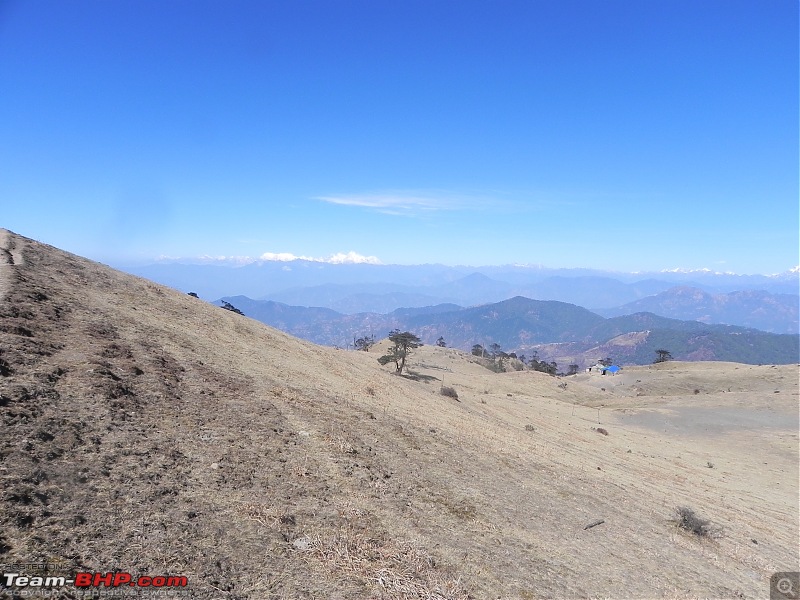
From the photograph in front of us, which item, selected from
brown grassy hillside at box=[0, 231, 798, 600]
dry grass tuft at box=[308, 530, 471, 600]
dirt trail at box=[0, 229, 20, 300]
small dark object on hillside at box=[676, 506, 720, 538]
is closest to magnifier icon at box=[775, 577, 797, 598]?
brown grassy hillside at box=[0, 231, 798, 600]

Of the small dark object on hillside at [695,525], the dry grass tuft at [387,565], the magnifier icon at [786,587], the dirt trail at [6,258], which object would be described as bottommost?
the magnifier icon at [786,587]

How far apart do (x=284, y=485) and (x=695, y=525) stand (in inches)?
516

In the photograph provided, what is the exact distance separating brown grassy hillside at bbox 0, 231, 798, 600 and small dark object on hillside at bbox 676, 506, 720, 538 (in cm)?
30

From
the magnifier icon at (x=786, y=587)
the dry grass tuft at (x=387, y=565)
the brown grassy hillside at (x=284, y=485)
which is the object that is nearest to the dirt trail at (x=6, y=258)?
the brown grassy hillside at (x=284, y=485)

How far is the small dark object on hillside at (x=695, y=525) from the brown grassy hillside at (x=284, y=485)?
30 centimetres

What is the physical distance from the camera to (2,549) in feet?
17.1

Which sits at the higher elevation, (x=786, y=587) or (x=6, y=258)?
(x=6, y=258)

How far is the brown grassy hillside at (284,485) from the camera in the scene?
255 inches

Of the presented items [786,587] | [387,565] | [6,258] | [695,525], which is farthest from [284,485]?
[6,258]

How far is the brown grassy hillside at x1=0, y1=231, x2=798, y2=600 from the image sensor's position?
6473 millimetres

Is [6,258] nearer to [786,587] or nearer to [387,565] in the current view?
[387,565]

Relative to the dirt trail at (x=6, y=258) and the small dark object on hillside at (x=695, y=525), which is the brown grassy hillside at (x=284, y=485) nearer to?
the dirt trail at (x=6, y=258)

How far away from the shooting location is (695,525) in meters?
13.3

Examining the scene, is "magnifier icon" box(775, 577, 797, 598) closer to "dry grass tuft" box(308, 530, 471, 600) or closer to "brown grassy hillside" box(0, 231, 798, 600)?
"brown grassy hillside" box(0, 231, 798, 600)
